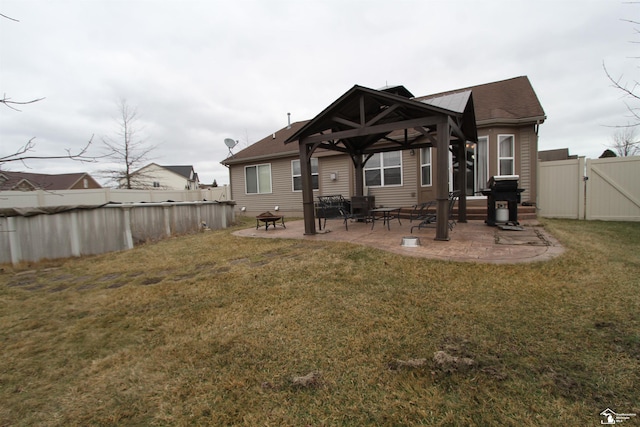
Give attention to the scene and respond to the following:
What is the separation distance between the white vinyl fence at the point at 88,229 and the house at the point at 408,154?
4490mm

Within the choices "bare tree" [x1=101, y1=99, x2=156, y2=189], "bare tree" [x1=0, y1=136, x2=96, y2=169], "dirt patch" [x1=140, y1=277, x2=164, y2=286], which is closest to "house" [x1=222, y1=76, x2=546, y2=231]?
"dirt patch" [x1=140, y1=277, x2=164, y2=286]

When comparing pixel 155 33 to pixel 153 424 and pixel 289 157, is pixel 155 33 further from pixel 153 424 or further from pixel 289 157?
pixel 153 424

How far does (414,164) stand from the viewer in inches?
428

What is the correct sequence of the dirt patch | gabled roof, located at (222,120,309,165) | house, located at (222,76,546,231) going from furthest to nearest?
gabled roof, located at (222,120,309,165), house, located at (222,76,546,231), the dirt patch

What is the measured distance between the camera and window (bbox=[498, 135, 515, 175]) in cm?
935

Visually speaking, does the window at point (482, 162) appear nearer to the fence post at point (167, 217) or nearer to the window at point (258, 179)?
the window at point (258, 179)

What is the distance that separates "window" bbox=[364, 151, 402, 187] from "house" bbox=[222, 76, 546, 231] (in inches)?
1.6

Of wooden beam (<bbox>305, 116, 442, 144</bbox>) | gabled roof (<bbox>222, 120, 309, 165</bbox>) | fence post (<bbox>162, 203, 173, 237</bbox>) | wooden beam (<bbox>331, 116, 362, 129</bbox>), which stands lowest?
fence post (<bbox>162, 203, 173, 237</bbox>)

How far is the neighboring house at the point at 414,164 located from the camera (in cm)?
→ 923

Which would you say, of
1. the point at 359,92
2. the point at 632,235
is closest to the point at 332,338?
the point at 359,92

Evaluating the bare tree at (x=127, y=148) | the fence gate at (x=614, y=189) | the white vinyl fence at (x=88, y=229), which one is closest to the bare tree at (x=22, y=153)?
the white vinyl fence at (x=88, y=229)

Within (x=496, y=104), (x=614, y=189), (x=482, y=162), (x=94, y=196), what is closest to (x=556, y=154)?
(x=496, y=104)

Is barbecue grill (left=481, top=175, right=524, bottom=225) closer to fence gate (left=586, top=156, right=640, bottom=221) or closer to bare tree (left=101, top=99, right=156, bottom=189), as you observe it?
fence gate (left=586, top=156, right=640, bottom=221)

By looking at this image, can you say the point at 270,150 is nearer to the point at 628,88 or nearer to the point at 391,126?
the point at 391,126
